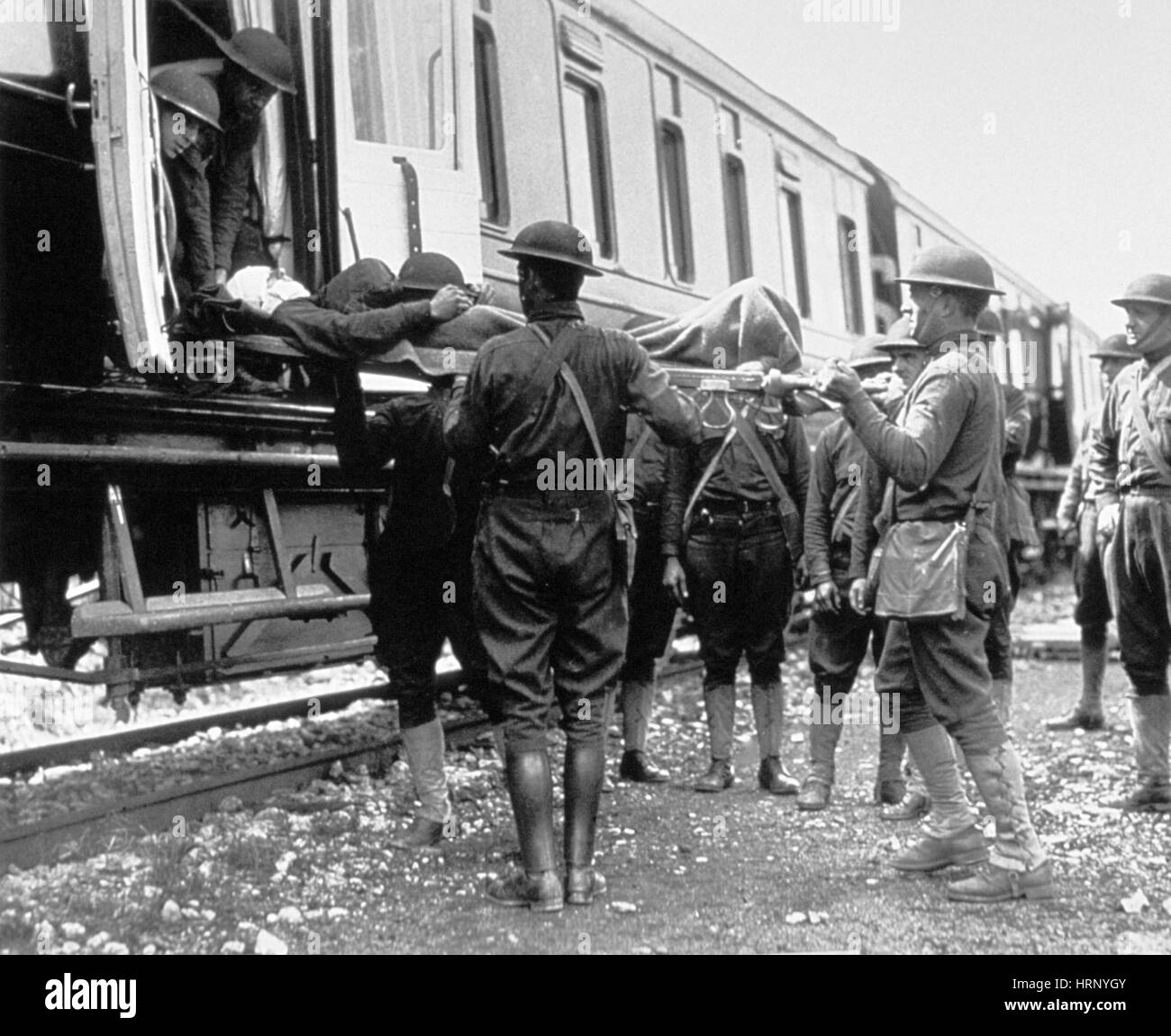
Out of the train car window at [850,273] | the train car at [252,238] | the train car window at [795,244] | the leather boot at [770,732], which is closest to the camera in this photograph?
the train car at [252,238]

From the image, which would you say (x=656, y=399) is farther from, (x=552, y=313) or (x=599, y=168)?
(x=599, y=168)

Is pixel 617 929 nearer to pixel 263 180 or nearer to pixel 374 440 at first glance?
pixel 374 440

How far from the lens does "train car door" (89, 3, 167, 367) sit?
4473 millimetres

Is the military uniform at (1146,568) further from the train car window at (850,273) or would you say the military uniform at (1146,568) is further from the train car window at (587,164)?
the train car window at (850,273)

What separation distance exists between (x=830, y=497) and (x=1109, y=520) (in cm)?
111

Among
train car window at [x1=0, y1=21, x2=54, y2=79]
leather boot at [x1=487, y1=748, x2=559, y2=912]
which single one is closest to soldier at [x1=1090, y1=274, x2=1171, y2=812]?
leather boot at [x1=487, y1=748, x2=559, y2=912]

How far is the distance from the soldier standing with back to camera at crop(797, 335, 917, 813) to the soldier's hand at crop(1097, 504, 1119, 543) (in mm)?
978

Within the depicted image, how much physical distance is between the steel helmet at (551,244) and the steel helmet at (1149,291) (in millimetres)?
2200

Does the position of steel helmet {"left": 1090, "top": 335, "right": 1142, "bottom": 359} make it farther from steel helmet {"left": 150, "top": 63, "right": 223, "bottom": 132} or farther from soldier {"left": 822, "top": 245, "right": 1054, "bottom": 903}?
steel helmet {"left": 150, "top": 63, "right": 223, "bottom": 132}

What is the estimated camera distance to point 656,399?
4.37 m

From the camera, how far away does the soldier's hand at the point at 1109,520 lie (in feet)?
18.5

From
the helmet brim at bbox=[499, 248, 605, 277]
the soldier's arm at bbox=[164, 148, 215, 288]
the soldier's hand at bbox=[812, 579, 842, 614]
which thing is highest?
the soldier's arm at bbox=[164, 148, 215, 288]

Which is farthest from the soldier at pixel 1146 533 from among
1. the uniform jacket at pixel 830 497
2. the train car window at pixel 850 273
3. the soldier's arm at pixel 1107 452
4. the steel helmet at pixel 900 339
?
the train car window at pixel 850 273

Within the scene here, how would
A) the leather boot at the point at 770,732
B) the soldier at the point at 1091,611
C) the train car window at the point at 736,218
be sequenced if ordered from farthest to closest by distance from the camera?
the train car window at the point at 736,218, the soldier at the point at 1091,611, the leather boot at the point at 770,732
